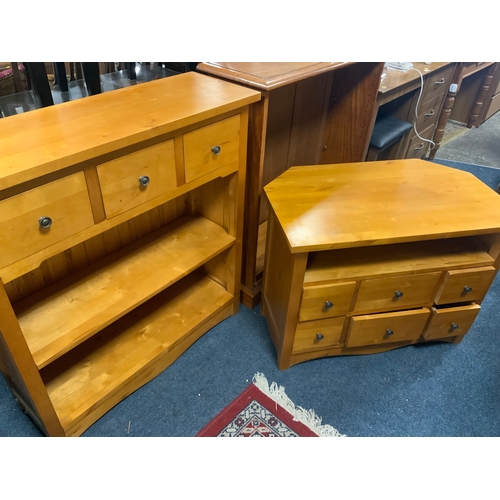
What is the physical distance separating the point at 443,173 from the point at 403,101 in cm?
102

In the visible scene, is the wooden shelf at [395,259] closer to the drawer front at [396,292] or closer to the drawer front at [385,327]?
the drawer front at [396,292]

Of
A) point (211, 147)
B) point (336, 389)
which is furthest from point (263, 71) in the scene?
point (336, 389)

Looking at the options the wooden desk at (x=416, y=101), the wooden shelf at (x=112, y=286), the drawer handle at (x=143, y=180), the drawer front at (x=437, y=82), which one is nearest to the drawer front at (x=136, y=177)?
the drawer handle at (x=143, y=180)

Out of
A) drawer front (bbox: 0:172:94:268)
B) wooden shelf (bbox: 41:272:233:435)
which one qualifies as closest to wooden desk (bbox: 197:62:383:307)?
wooden shelf (bbox: 41:272:233:435)

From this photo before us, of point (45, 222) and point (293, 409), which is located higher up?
point (45, 222)

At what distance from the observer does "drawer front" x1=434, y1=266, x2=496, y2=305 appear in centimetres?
141

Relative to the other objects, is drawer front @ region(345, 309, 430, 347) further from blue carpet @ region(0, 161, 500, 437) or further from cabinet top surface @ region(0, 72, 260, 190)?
cabinet top surface @ region(0, 72, 260, 190)

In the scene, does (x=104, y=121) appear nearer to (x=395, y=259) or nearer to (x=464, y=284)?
(x=395, y=259)

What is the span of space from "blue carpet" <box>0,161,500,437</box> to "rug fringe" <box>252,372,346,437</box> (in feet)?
0.07

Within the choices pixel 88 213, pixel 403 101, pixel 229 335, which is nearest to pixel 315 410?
pixel 229 335

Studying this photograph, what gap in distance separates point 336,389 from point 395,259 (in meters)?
0.50

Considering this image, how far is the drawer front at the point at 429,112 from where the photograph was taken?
8.15 feet

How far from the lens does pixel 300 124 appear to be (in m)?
1.87

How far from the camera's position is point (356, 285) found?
4.38ft
